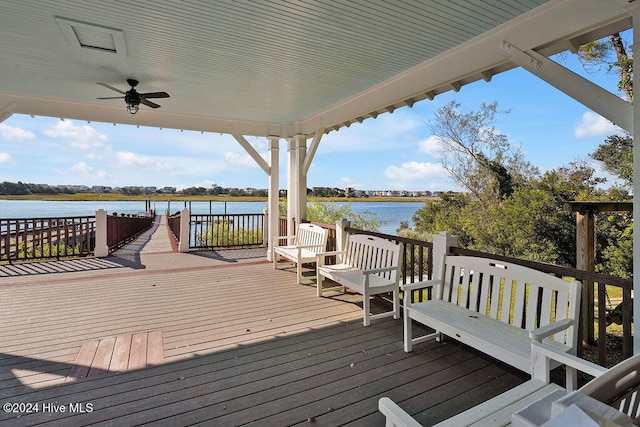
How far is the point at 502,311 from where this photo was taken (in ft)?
7.76

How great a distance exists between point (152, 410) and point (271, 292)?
7.93ft

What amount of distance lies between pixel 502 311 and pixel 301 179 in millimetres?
4340

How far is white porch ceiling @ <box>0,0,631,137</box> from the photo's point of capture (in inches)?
91.4

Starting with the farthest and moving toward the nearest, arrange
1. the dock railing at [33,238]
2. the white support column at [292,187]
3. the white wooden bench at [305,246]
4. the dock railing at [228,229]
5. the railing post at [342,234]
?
the dock railing at [228,229] < the white support column at [292,187] < the dock railing at [33,238] < the white wooden bench at [305,246] < the railing post at [342,234]

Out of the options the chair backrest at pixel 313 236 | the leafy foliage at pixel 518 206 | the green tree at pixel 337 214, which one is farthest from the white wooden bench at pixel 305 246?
the leafy foliage at pixel 518 206

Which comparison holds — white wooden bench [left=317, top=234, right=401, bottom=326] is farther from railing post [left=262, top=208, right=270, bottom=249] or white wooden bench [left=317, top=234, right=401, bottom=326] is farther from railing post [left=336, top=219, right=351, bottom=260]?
railing post [left=262, top=208, right=270, bottom=249]

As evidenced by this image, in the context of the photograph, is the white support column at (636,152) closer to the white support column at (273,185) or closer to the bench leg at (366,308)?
the bench leg at (366,308)

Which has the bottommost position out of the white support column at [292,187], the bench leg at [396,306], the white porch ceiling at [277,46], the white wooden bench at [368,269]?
the bench leg at [396,306]

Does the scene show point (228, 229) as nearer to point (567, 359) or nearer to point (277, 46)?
point (277, 46)

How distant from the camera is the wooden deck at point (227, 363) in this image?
1.94 meters

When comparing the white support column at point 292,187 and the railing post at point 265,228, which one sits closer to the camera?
the white support column at point 292,187

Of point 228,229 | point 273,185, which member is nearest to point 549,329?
point 273,185

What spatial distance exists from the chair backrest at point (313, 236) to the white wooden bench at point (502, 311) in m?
2.25

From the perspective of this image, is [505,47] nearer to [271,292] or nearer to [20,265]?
[271,292]
